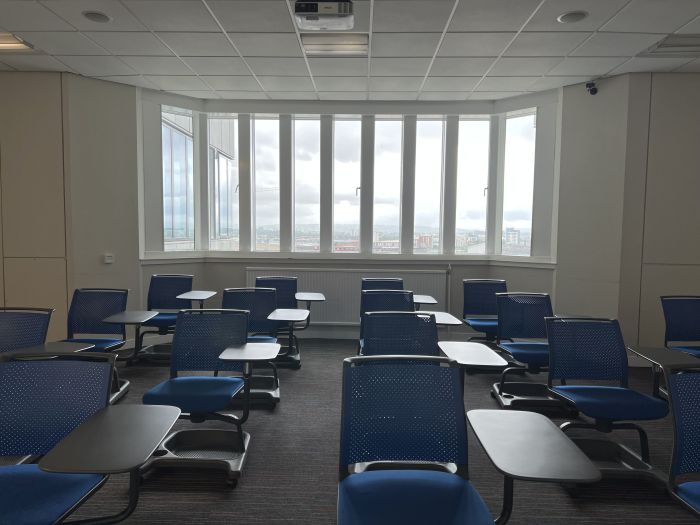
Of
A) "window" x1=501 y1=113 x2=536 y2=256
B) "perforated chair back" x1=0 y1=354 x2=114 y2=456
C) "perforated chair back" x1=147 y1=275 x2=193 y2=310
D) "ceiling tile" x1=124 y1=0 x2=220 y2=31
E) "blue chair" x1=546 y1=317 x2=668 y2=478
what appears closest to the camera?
"perforated chair back" x1=0 y1=354 x2=114 y2=456

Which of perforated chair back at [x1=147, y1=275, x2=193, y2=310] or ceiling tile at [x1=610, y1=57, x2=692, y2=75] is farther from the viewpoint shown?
perforated chair back at [x1=147, y1=275, x2=193, y2=310]

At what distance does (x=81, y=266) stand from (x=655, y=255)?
21.7 ft

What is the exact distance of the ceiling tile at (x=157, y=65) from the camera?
14.5 ft

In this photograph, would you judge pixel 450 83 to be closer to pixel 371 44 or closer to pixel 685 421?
A: pixel 371 44

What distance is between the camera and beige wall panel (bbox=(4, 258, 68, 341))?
16.4 feet

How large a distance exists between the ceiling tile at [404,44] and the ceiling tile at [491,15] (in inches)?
11.2

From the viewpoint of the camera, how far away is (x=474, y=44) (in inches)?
156

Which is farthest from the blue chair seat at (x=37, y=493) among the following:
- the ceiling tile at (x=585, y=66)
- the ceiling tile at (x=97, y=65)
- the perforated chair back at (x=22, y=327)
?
the ceiling tile at (x=585, y=66)

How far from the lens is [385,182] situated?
247 inches

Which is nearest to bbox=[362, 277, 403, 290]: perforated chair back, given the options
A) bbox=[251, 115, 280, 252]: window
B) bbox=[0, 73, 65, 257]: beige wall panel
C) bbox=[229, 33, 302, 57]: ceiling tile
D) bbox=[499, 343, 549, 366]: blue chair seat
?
bbox=[499, 343, 549, 366]: blue chair seat

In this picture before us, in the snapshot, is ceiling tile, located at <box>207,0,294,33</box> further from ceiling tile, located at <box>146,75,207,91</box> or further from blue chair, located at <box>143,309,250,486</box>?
blue chair, located at <box>143,309,250,486</box>

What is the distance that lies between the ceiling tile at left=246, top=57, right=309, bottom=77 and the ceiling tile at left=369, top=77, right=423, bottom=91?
2.78 feet

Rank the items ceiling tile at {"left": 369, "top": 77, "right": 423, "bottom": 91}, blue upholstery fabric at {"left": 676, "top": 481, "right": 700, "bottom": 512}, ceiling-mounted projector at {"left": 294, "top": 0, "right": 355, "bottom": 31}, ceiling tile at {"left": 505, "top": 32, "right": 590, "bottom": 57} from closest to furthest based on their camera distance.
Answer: blue upholstery fabric at {"left": 676, "top": 481, "right": 700, "bottom": 512} < ceiling-mounted projector at {"left": 294, "top": 0, "right": 355, "bottom": 31} < ceiling tile at {"left": 505, "top": 32, "right": 590, "bottom": 57} < ceiling tile at {"left": 369, "top": 77, "right": 423, "bottom": 91}

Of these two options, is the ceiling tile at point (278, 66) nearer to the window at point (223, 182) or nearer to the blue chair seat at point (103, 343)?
the window at point (223, 182)
